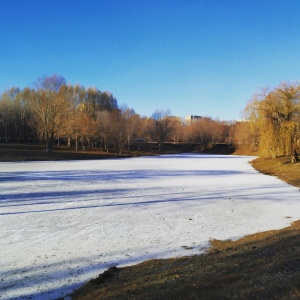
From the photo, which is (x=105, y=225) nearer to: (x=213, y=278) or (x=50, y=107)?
(x=213, y=278)

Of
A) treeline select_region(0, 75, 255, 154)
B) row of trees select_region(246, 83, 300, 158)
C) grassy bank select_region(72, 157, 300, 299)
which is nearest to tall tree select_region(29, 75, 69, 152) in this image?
treeline select_region(0, 75, 255, 154)

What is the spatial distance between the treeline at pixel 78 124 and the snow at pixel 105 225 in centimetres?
3811

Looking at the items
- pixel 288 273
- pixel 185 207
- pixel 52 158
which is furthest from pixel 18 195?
pixel 52 158

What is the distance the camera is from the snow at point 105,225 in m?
6.75

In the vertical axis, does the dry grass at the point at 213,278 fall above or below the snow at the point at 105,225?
above

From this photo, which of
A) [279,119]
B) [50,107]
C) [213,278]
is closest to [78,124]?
[50,107]

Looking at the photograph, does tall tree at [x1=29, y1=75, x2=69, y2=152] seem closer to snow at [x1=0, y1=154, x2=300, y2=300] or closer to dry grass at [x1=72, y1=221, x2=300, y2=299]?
snow at [x1=0, y1=154, x2=300, y2=300]

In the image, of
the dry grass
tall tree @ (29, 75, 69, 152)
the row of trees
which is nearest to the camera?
the dry grass

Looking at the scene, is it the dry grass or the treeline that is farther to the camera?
the treeline

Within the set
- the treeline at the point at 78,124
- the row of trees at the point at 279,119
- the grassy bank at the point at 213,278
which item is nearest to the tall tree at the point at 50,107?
the treeline at the point at 78,124

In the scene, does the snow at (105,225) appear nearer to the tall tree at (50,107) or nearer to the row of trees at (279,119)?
the row of trees at (279,119)

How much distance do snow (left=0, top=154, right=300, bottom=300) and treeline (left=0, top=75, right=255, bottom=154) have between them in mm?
38106

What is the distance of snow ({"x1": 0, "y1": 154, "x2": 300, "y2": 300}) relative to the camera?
675cm

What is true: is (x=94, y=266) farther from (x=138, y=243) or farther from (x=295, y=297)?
(x=295, y=297)
